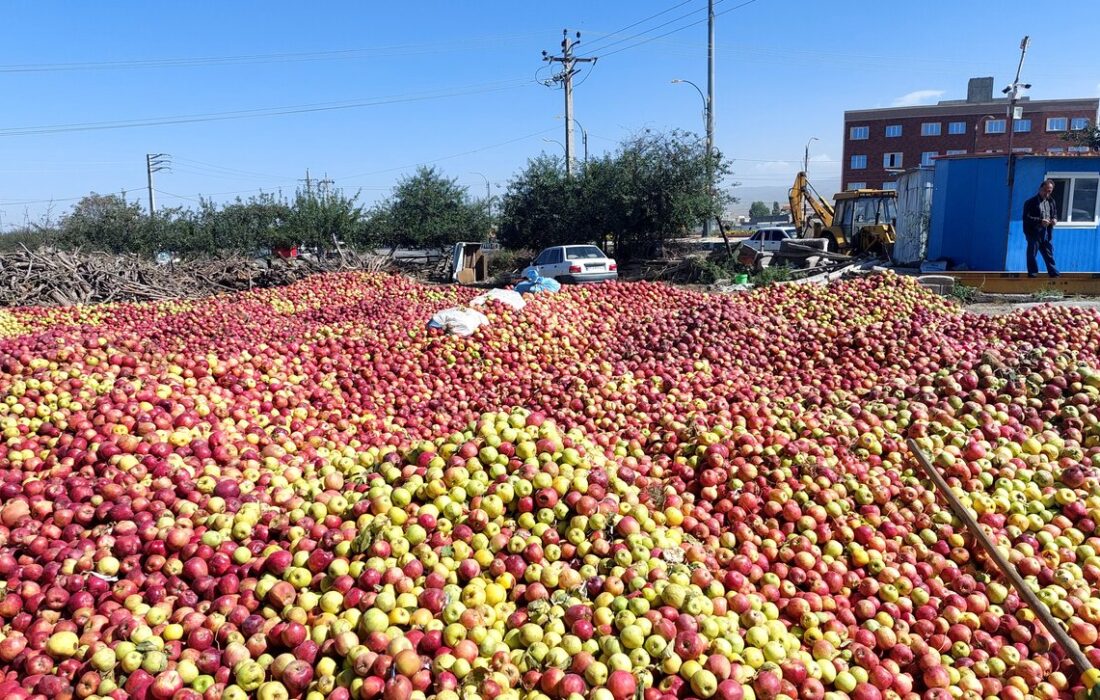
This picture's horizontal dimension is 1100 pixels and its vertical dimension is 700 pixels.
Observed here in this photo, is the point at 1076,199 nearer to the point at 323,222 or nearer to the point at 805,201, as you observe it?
the point at 805,201

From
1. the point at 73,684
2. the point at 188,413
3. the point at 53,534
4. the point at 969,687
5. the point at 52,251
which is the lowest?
the point at 969,687

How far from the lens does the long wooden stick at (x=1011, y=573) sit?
2957 millimetres

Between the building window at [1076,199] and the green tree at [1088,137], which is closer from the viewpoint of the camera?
the building window at [1076,199]

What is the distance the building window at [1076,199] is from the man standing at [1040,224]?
5.77ft

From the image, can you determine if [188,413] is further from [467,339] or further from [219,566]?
[467,339]

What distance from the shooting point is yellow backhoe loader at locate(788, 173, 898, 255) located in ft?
76.0

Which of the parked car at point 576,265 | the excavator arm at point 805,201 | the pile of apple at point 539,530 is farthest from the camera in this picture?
the excavator arm at point 805,201

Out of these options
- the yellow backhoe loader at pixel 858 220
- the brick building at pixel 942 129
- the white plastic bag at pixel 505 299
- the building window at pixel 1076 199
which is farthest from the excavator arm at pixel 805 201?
the brick building at pixel 942 129

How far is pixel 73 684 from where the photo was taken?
273 centimetres

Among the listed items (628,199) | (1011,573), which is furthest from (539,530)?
(628,199)

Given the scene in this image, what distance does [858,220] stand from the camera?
→ 85.6 feet

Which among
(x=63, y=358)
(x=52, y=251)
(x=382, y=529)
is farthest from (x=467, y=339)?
(x=52, y=251)

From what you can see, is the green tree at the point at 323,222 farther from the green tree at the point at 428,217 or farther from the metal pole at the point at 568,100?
the metal pole at the point at 568,100

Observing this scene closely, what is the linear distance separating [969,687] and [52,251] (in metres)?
20.5
